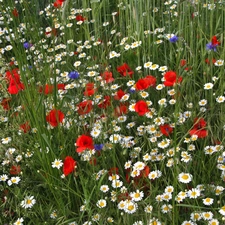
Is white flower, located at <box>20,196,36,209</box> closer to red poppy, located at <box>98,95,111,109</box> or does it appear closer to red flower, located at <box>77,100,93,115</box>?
red flower, located at <box>77,100,93,115</box>

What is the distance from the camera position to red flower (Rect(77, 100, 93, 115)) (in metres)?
2.23

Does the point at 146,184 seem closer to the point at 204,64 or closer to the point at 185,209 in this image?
the point at 185,209

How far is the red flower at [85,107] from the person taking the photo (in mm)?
2232

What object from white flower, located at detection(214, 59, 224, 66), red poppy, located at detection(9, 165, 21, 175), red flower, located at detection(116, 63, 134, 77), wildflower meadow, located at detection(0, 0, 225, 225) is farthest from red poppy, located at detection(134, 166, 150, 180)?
white flower, located at detection(214, 59, 224, 66)

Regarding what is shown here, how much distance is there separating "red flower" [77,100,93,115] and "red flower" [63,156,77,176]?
0.95ft

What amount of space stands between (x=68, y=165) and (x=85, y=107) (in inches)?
13.7

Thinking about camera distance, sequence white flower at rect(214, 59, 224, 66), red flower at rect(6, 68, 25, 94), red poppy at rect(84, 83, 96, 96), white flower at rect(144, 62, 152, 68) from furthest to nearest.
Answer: white flower at rect(144, 62, 152, 68), white flower at rect(214, 59, 224, 66), red poppy at rect(84, 83, 96, 96), red flower at rect(6, 68, 25, 94)

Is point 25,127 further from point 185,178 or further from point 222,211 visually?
point 222,211

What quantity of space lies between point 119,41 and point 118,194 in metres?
1.34

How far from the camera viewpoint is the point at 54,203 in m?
2.03

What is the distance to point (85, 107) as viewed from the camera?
2238 millimetres

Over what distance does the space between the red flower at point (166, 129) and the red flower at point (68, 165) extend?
0.42 metres

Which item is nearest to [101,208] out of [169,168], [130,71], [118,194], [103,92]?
[118,194]

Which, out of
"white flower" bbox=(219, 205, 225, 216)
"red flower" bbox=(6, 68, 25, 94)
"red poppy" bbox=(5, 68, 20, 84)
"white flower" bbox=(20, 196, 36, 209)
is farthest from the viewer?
"red flower" bbox=(6, 68, 25, 94)
